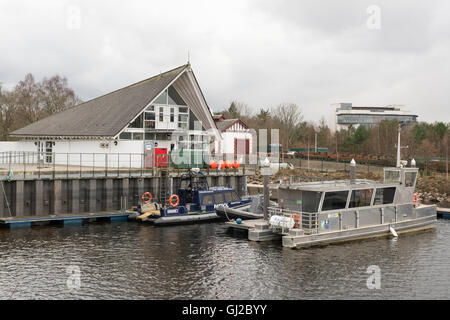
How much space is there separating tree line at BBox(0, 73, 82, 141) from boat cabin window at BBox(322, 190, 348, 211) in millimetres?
56235

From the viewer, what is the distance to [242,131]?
67750 mm

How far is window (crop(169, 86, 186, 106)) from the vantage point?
38625 mm

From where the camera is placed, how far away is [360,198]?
79.9ft

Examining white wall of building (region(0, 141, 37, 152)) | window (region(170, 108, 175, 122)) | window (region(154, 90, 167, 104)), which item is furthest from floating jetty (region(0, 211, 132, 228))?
white wall of building (region(0, 141, 37, 152))

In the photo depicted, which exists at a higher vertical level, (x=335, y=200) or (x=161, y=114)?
(x=161, y=114)

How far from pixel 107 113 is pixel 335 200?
82.5ft

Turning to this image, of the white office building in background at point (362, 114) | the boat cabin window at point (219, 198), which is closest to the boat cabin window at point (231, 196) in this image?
the boat cabin window at point (219, 198)

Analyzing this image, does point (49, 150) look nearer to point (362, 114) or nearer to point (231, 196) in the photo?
point (231, 196)

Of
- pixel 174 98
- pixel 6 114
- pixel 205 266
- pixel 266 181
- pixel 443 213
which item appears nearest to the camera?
pixel 205 266

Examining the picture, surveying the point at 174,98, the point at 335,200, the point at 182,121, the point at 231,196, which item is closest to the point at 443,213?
the point at 335,200

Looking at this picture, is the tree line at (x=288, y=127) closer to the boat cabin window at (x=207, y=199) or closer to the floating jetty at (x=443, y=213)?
the floating jetty at (x=443, y=213)

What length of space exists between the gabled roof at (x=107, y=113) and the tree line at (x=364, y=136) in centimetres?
2834

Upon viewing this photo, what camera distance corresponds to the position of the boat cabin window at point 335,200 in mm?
23031
